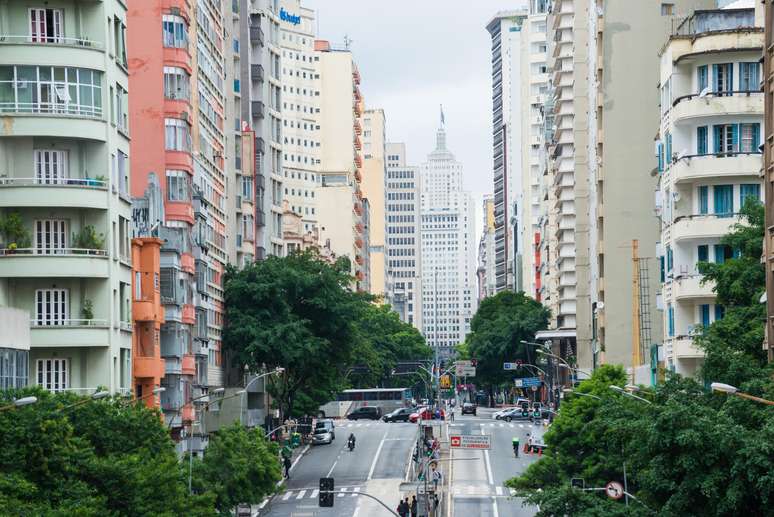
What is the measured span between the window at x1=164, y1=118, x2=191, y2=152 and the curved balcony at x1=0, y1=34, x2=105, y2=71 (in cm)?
2298

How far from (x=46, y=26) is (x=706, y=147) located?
102 ft

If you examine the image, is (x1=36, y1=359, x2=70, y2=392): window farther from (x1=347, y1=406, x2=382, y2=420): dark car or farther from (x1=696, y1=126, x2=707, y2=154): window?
(x1=347, y1=406, x2=382, y2=420): dark car

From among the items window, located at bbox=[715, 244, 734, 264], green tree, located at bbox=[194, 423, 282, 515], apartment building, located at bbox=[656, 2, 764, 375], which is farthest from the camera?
green tree, located at bbox=[194, 423, 282, 515]

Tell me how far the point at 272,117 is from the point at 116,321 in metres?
72.7

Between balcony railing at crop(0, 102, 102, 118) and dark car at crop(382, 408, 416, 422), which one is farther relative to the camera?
dark car at crop(382, 408, 416, 422)

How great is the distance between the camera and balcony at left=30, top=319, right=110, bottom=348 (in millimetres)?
73812

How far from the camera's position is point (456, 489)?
351 ft

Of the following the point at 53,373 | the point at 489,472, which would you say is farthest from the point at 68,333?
the point at 489,472

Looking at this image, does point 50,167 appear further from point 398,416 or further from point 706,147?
Answer: point 398,416

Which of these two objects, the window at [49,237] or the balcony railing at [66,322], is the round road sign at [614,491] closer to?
the balcony railing at [66,322]

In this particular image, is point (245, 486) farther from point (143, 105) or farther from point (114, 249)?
point (143, 105)

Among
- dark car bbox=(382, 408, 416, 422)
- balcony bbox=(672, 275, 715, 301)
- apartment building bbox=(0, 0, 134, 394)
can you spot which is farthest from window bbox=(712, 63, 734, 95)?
dark car bbox=(382, 408, 416, 422)

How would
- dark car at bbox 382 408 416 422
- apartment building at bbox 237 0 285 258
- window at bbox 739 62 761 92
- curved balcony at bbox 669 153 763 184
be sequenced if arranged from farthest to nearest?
dark car at bbox 382 408 416 422, apartment building at bbox 237 0 285 258, window at bbox 739 62 761 92, curved balcony at bbox 669 153 763 184

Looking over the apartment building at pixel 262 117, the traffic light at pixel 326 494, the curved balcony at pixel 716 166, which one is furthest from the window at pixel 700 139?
the apartment building at pixel 262 117
